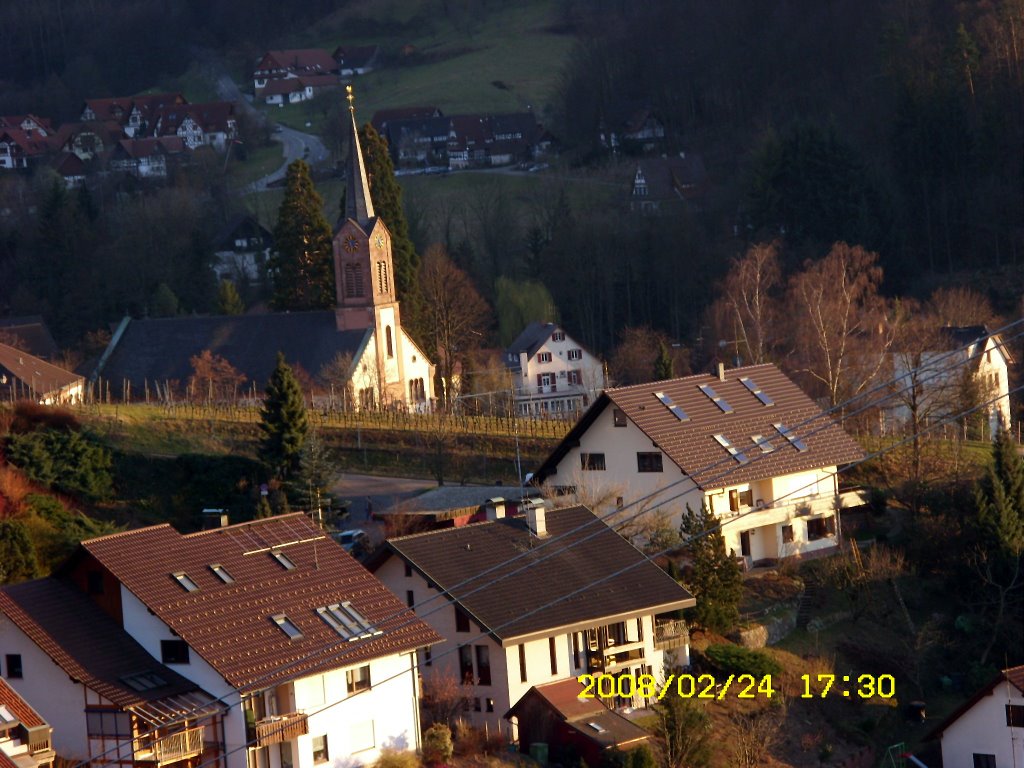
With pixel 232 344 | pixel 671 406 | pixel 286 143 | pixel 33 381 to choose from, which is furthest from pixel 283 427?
pixel 286 143

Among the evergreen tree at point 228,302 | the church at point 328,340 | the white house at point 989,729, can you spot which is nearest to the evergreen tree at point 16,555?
the white house at point 989,729

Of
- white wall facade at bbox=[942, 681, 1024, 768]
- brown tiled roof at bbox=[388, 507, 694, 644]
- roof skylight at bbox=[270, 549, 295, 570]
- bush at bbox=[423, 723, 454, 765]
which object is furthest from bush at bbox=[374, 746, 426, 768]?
white wall facade at bbox=[942, 681, 1024, 768]

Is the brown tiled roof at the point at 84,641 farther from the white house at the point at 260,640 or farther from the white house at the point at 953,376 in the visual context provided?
the white house at the point at 953,376

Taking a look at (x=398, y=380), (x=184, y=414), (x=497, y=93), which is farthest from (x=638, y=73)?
(x=184, y=414)

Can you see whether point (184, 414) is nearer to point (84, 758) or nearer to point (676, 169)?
point (84, 758)

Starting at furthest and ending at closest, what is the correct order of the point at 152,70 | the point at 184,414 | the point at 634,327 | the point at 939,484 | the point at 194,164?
the point at 152,70 < the point at 194,164 < the point at 634,327 < the point at 184,414 < the point at 939,484

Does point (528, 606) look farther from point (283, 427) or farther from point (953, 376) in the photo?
point (953, 376)
